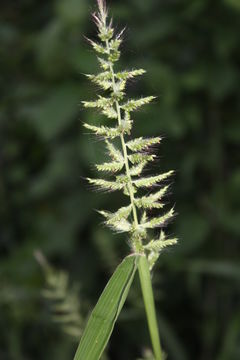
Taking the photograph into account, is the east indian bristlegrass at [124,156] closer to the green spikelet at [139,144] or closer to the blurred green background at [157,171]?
the green spikelet at [139,144]

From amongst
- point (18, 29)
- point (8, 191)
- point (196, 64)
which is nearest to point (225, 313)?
point (196, 64)

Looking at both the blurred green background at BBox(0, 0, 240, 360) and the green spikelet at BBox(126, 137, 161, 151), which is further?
the blurred green background at BBox(0, 0, 240, 360)

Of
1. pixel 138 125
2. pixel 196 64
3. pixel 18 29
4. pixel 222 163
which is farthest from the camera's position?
pixel 18 29

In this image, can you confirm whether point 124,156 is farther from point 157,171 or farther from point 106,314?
point 157,171

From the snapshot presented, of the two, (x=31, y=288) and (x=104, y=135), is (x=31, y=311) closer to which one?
(x=31, y=288)

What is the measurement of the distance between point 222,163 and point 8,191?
133cm

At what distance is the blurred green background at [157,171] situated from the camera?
2.71 meters

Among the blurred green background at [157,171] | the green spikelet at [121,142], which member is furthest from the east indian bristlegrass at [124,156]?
the blurred green background at [157,171]

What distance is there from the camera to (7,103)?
11.1ft

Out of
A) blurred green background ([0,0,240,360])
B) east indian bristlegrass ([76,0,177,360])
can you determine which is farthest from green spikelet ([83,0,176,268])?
blurred green background ([0,0,240,360])

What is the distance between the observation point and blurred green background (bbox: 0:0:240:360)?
8.91ft

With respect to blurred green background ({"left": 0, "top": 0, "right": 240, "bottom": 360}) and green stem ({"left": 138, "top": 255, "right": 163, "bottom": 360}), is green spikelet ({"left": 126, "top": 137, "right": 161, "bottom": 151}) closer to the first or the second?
green stem ({"left": 138, "top": 255, "right": 163, "bottom": 360})

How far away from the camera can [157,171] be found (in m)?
2.57

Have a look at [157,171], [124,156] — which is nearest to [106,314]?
[124,156]
